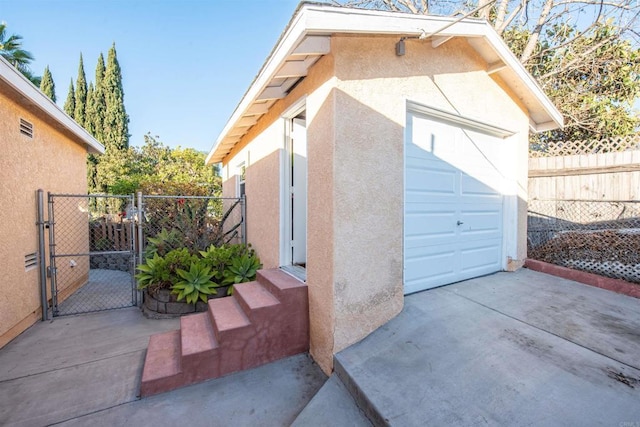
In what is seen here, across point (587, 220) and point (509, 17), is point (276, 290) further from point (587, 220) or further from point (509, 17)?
point (509, 17)

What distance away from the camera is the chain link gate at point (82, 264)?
5176 millimetres

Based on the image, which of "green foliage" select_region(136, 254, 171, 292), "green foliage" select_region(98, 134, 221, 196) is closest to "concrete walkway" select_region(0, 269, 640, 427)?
"green foliage" select_region(136, 254, 171, 292)

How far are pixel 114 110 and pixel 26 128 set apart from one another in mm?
18060

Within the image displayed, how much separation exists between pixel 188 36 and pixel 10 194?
764cm

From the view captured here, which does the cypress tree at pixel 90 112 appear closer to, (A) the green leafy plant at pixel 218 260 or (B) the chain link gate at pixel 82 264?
(B) the chain link gate at pixel 82 264

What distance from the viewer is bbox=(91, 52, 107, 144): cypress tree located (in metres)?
18.8

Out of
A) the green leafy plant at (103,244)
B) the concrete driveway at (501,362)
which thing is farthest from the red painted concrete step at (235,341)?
the green leafy plant at (103,244)

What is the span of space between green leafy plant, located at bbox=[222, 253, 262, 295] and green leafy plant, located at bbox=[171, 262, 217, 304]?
0.91ft

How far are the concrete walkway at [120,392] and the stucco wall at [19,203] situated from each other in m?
0.62

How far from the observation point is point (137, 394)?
2771 millimetres

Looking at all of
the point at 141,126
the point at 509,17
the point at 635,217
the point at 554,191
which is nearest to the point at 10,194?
the point at 554,191

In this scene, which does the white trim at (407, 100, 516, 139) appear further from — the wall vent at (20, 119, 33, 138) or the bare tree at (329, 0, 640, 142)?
the wall vent at (20, 119, 33, 138)

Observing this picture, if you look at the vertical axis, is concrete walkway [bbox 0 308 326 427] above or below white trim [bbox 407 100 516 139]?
below

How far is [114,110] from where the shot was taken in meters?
19.0
